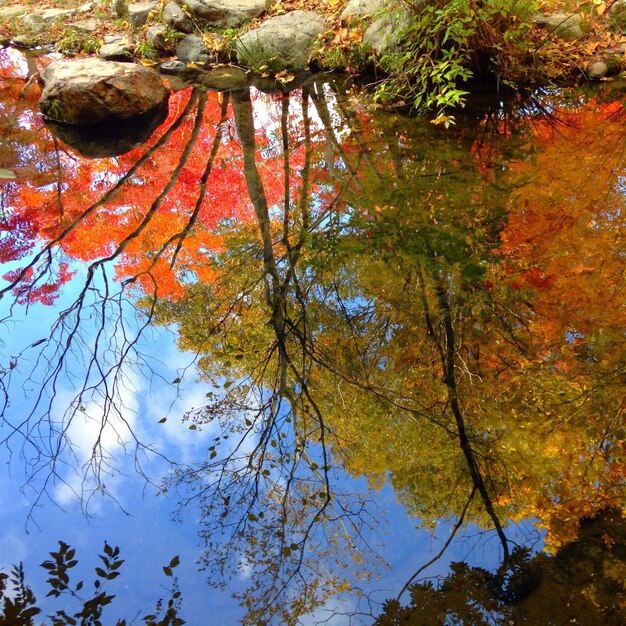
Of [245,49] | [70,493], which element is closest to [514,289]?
[70,493]

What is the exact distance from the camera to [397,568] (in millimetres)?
2074

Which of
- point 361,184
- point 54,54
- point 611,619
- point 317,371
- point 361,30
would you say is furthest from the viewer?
point 54,54

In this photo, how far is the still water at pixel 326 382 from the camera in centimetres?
207

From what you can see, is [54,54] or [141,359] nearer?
[141,359]

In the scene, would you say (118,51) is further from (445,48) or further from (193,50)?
(445,48)

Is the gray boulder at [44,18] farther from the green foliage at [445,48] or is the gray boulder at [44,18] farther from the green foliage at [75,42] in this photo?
the green foliage at [445,48]

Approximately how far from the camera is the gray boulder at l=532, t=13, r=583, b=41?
6.69 meters

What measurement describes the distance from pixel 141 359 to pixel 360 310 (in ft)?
4.65

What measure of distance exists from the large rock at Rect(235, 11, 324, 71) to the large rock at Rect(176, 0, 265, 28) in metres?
0.66

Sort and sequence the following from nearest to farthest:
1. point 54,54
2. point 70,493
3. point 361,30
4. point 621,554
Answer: point 621,554, point 70,493, point 361,30, point 54,54

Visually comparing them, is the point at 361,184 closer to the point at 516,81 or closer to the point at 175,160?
the point at 175,160

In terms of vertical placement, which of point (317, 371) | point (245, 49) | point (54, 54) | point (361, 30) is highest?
point (54, 54)

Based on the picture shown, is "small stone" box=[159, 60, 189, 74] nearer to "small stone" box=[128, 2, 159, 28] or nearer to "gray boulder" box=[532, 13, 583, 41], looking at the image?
"small stone" box=[128, 2, 159, 28]


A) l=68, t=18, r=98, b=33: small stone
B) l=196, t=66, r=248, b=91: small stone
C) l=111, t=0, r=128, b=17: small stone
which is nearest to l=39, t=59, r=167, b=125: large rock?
l=196, t=66, r=248, b=91: small stone
